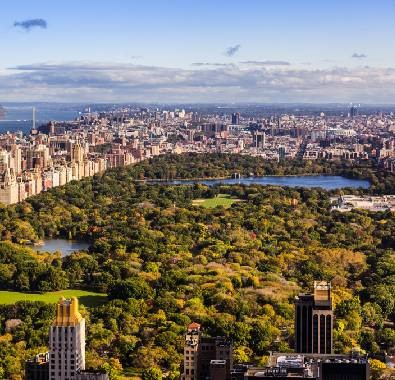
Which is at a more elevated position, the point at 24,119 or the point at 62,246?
the point at 62,246

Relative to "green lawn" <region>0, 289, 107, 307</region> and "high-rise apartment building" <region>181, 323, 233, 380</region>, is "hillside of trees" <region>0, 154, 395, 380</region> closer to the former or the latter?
"green lawn" <region>0, 289, 107, 307</region>

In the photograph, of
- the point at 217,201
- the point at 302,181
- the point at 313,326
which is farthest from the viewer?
the point at 302,181

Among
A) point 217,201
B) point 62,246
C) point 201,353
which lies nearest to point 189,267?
point 62,246

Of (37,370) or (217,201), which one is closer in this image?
(37,370)

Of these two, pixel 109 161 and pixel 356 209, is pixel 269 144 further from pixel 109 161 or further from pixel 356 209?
pixel 356 209

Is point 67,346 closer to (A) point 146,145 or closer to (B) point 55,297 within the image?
(B) point 55,297

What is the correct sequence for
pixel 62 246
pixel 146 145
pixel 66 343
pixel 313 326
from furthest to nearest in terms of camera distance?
pixel 146 145
pixel 62 246
pixel 313 326
pixel 66 343
